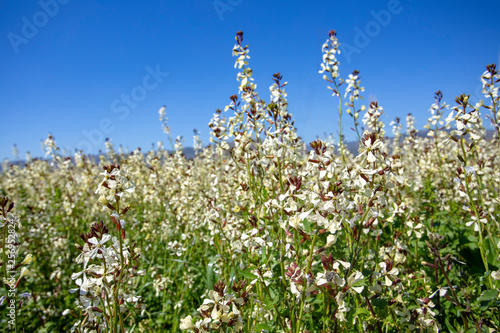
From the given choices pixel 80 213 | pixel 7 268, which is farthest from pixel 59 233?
pixel 7 268

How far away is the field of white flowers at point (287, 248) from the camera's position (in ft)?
4.60

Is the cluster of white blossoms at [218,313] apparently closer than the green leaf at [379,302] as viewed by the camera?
Yes

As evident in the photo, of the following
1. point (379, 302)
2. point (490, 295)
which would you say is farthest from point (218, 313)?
point (490, 295)

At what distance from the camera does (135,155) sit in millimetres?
8438

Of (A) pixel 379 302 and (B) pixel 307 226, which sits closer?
(B) pixel 307 226

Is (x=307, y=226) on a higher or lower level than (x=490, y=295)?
higher

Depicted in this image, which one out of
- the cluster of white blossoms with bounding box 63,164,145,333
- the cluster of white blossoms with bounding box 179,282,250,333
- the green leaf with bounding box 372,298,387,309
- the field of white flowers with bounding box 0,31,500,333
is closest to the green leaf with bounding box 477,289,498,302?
the field of white flowers with bounding box 0,31,500,333

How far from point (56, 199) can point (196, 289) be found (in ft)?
13.8

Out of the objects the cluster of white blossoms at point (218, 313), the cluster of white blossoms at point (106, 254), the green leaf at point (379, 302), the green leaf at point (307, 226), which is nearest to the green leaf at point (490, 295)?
the green leaf at point (379, 302)

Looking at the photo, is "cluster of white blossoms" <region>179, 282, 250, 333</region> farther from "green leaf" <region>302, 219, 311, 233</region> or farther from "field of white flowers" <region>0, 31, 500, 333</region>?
"green leaf" <region>302, 219, 311, 233</region>

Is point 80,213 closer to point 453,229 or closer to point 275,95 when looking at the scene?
point 275,95

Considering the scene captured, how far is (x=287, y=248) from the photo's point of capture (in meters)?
1.58

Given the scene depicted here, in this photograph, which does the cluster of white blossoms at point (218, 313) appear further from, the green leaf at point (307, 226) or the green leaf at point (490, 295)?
the green leaf at point (490, 295)

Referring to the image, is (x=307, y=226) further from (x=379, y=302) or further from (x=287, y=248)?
(x=379, y=302)
